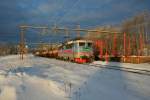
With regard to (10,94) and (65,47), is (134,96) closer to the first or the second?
(10,94)

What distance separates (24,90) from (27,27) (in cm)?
2815

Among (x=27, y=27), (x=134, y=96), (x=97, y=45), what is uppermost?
(x=27, y=27)

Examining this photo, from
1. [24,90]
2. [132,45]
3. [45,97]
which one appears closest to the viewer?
[45,97]

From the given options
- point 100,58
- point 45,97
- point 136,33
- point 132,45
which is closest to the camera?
point 45,97

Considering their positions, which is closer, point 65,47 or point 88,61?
point 88,61

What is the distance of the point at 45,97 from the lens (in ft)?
27.0

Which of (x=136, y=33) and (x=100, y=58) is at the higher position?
(x=136, y=33)

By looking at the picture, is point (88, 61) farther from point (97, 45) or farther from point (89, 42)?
point (97, 45)

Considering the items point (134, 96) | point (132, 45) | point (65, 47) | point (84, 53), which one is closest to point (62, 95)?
point (134, 96)

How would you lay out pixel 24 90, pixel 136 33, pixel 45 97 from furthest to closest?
pixel 136 33 < pixel 24 90 < pixel 45 97

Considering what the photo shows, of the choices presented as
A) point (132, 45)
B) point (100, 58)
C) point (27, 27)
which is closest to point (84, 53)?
point (100, 58)

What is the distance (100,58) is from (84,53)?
4983mm

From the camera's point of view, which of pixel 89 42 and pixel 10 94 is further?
pixel 89 42

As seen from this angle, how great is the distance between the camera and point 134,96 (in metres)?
8.57
